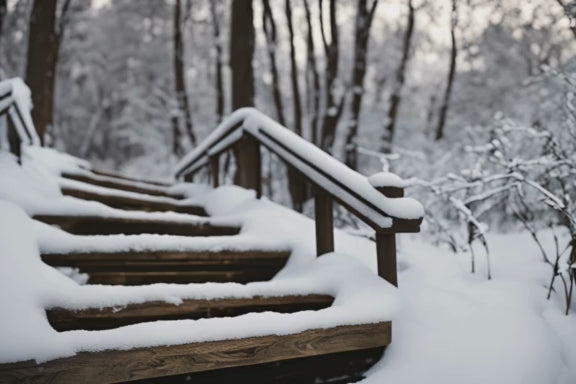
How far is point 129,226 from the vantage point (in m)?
3.39

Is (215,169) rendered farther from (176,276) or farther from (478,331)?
(478,331)

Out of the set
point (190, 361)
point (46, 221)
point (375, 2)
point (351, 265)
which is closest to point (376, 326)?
point (351, 265)

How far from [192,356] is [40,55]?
629cm

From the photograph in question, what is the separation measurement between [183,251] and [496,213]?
5.92 m

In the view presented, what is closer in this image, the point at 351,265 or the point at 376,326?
the point at 376,326

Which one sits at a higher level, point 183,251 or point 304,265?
point 183,251

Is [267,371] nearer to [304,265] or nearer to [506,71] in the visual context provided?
[304,265]

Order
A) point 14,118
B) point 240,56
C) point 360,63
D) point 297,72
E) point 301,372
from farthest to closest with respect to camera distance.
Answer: point 297,72
point 360,63
point 240,56
point 14,118
point 301,372

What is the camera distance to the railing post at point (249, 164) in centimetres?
403

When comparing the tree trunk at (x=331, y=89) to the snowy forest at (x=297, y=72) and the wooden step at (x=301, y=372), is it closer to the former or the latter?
the snowy forest at (x=297, y=72)

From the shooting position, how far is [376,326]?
7.52 ft

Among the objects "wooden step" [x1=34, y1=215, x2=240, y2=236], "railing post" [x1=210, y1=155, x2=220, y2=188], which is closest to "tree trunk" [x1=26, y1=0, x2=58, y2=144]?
"railing post" [x1=210, y1=155, x2=220, y2=188]

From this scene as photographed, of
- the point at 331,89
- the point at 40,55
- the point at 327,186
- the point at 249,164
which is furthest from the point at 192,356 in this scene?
the point at 331,89

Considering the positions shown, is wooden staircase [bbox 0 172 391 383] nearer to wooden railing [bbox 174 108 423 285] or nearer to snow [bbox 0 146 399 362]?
snow [bbox 0 146 399 362]
